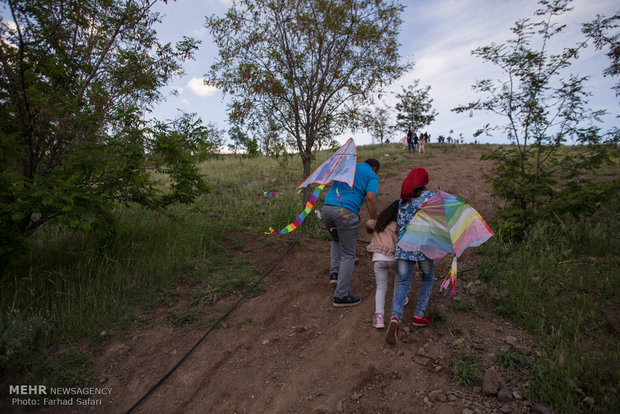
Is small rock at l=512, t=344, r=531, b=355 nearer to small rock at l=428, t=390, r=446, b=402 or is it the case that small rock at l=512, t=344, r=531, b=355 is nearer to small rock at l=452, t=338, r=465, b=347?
small rock at l=452, t=338, r=465, b=347

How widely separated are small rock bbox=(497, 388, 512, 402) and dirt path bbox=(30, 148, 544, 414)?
2cm

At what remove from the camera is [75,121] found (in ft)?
14.4

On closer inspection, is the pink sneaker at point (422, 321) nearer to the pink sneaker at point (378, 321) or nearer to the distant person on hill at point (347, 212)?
the pink sneaker at point (378, 321)

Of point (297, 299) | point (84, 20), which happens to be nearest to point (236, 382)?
point (297, 299)

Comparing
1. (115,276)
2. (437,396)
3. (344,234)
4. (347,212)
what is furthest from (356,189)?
(115,276)

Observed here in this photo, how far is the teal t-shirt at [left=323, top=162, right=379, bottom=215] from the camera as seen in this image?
14.0 ft

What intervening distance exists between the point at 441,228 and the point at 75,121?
4.98 m

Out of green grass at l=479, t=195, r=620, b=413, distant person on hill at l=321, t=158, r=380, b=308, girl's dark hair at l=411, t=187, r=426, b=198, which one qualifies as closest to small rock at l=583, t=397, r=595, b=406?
green grass at l=479, t=195, r=620, b=413

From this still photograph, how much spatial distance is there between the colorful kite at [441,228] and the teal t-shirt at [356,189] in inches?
34.0

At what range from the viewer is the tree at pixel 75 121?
3.99 metres

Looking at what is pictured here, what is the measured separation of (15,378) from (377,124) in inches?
283

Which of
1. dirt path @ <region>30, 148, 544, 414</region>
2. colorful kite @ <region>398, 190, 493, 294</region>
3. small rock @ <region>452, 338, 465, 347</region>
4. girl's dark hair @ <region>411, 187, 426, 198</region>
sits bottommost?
dirt path @ <region>30, 148, 544, 414</region>

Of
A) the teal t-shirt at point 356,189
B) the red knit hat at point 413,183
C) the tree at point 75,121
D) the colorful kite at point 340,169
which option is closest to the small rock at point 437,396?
the red knit hat at point 413,183

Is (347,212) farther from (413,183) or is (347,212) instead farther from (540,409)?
(540,409)
